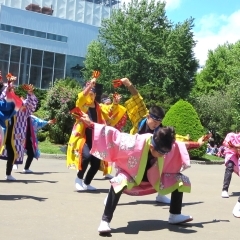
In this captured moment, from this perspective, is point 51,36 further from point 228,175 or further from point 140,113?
point 140,113

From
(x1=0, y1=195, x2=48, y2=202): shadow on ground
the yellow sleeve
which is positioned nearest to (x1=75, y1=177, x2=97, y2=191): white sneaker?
(x1=0, y1=195, x2=48, y2=202): shadow on ground

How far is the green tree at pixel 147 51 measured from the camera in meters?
45.3

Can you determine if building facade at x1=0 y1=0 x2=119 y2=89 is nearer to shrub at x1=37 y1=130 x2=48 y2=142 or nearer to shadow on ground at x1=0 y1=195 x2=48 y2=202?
shrub at x1=37 y1=130 x2=48 y2=142

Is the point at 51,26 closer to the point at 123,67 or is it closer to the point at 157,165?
the point at 123,67

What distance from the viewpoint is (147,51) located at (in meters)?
45.7

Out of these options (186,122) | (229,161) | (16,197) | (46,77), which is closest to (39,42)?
(46,77)

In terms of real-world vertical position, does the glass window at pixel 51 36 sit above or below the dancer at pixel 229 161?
above

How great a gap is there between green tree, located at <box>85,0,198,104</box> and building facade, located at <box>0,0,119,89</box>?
3.16 meters

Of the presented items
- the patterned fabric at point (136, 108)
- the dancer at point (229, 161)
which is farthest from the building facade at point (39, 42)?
the patterned fabric at point (136, 108)

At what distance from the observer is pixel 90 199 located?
7895 mm

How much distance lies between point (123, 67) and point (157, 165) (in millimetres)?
40568

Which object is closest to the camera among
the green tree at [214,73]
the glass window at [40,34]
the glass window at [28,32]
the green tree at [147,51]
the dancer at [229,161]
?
the dancer at [229,161]

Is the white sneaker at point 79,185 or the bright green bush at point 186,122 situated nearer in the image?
the white sneaker at point 79,185

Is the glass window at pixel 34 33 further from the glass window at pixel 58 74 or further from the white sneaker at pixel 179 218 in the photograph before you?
the white sneaker at pixel 179 218
